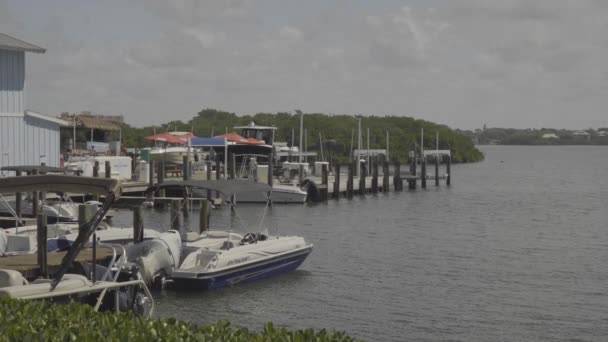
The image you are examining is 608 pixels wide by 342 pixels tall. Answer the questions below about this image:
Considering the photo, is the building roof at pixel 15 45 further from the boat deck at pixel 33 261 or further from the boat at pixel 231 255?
the boat deck at pixel 33 261

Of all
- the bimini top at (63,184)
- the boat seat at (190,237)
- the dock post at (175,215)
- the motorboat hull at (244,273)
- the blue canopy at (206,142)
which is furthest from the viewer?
the blue canopy at (206,142)

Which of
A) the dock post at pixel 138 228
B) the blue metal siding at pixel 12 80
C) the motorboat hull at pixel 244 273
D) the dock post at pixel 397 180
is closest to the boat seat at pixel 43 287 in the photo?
the motorboat hull at pixel 244 273

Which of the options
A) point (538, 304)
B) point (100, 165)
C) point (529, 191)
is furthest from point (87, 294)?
point (529, 191)

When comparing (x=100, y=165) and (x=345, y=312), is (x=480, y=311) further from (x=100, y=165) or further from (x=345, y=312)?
(x=100, y=165)

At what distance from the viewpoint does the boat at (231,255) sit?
23.3 m

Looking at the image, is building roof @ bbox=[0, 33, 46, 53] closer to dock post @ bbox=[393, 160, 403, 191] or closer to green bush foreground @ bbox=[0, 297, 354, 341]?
green bush foreground @ bbox=[0, 297, 354, 341]

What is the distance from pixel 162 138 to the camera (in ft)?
194

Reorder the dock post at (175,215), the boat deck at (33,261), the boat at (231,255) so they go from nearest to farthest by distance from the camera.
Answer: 1. the boat deck at (33,261)
2. the boat at (231,255)
3. the dock post at (175,215)

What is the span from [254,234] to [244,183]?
1.61 meters

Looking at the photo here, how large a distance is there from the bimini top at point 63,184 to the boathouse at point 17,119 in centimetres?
2175

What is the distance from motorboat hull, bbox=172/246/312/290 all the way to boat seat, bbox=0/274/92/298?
6627 mm

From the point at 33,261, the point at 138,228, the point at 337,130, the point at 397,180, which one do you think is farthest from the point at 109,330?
the point at 337,130

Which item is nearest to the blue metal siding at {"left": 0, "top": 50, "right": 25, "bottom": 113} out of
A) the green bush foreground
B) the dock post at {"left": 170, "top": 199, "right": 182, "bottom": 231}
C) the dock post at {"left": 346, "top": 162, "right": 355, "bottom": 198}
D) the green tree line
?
the dock post at {"left": 170, "top": 199, "right": 182, "bottom": 231}

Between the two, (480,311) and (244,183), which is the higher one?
(244,183)
